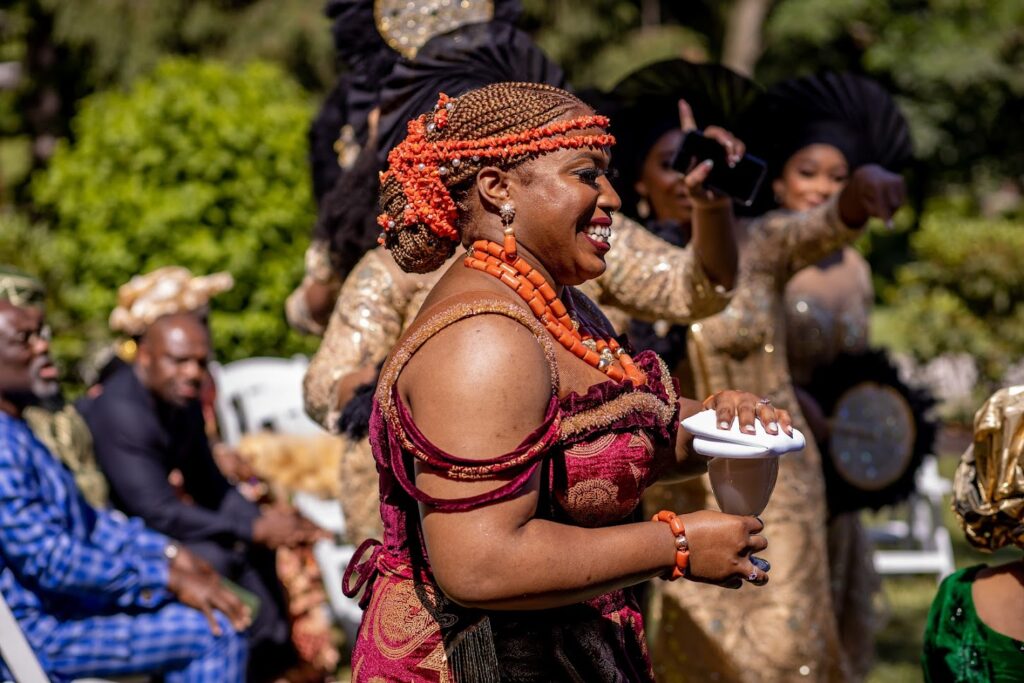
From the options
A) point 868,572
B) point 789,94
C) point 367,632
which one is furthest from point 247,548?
point 367,632

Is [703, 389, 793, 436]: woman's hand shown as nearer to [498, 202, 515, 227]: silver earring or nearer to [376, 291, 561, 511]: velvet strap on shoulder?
[376, 291, 561, 511]: velvet strap on shoulder

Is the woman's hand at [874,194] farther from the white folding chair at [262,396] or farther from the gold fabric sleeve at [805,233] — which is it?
the white folding chair at [262,396]

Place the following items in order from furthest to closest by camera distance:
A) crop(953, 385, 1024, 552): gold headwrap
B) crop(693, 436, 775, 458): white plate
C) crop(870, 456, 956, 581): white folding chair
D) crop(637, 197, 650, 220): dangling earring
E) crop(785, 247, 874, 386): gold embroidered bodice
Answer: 1. crop(870, 456, 956, 581): white folding chair
2. crop(785, 247, 874, 386): gold embroidered bodice
3. crop(637, 197, 650, 220): dangling earring
4. crop(953, 385, 1024, 552): gold headwrap
5. crop(693, 436, 775, 458): white plate

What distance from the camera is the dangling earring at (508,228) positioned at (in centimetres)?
231

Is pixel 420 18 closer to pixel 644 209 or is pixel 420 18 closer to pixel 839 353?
pixel 644 209

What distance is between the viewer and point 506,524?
2.06m

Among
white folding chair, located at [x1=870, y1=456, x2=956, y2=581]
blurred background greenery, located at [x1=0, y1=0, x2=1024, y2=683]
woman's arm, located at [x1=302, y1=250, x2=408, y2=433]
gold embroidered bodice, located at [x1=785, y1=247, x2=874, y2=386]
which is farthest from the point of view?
blurred background greenery, located at [x1=0, y1=0, x2=1024, y2=683]

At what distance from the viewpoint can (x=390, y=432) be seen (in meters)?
2.21

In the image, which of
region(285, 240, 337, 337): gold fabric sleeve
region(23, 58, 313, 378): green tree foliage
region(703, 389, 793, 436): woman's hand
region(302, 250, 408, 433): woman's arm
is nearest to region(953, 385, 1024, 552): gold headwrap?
region(703, 389, 793, 436): woman's hand

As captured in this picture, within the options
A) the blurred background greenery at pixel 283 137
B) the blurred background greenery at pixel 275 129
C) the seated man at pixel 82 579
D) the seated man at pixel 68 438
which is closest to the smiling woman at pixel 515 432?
the seated man at pixel 82 579

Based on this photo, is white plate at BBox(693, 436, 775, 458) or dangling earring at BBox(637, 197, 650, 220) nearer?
white plate at BBox(693, 436, 775, 458)

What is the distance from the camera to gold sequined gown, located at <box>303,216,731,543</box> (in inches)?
139

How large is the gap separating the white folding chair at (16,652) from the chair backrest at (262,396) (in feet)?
13.4

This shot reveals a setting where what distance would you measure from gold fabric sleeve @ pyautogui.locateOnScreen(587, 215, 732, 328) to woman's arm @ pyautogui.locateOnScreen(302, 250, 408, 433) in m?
0.54
